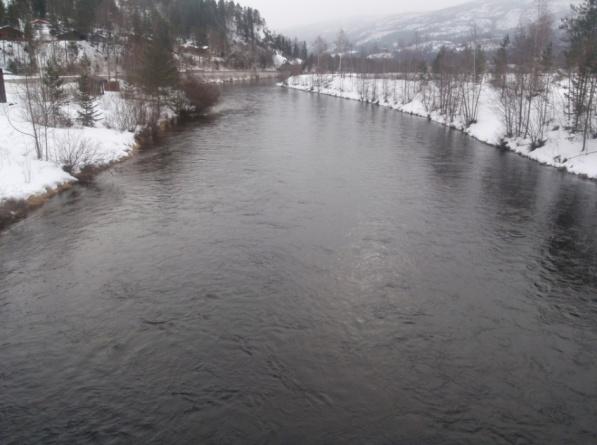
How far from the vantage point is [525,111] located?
36469 millimetres

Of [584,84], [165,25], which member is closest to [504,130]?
[584,84]

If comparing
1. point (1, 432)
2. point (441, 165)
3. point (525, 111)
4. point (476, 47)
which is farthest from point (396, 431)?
point (476, 47)

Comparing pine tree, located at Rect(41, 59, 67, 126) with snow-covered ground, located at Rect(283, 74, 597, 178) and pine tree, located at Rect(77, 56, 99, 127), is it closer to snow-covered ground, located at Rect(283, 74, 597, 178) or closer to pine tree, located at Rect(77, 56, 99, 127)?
pine tree, located at Rect(77, 56, 99, 127)

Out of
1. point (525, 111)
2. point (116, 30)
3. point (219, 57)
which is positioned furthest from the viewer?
point (219, 57)

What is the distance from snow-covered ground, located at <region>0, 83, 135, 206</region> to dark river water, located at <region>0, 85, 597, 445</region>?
177 centimetres

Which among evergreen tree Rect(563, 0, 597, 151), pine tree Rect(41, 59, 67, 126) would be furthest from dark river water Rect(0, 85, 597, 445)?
pine tree Rect(41, 59, 67, 126)

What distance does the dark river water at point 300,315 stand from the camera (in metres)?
8.92

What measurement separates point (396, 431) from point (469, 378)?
98.1 inches

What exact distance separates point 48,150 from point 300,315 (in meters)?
21.1

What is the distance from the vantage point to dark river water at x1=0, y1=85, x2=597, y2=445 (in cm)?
892

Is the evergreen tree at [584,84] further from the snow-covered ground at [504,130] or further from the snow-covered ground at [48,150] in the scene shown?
the snow-covered ground at [48,150]

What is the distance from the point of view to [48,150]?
26078 millimetres

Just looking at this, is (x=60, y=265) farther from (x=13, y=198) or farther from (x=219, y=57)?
(x=219, y=57)

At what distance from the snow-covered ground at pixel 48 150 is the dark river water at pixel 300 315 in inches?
69.8
